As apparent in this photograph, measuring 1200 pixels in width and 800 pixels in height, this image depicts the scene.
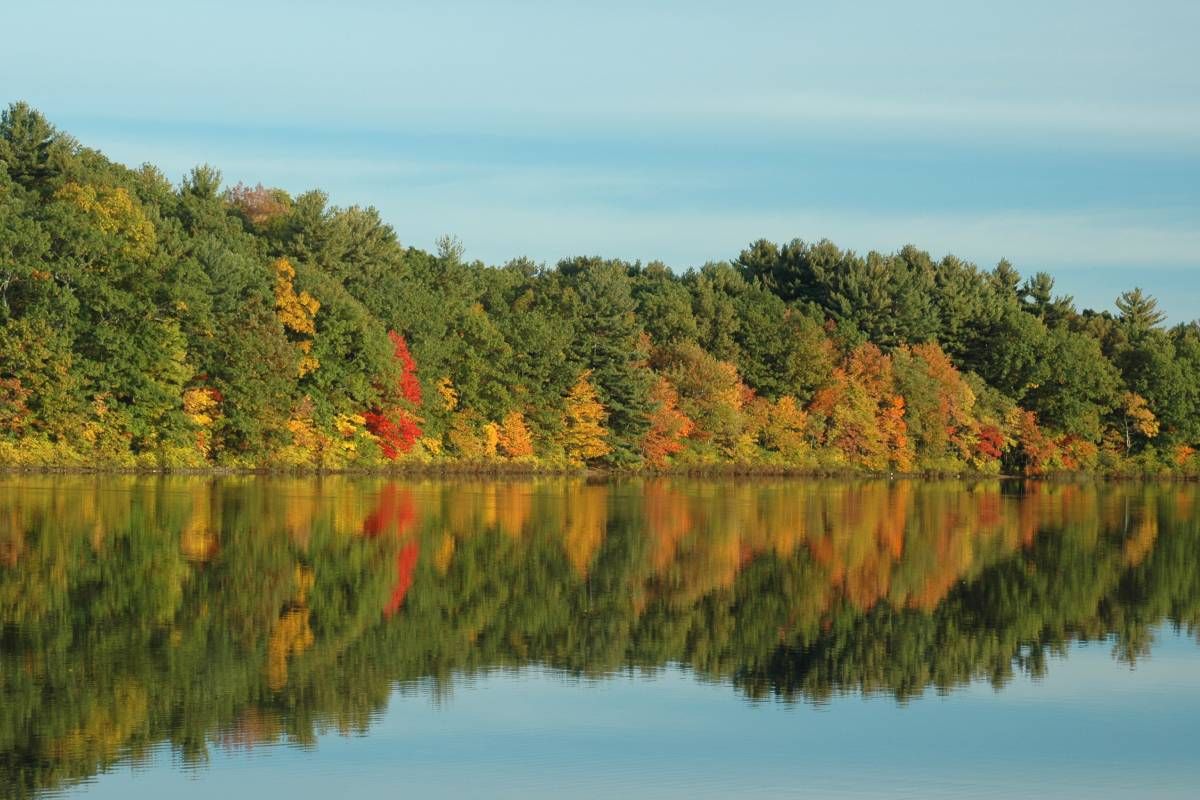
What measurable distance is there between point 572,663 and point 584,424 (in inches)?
2535

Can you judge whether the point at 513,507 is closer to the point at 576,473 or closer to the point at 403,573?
the point at 403,573

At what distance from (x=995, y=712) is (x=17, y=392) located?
4795 cm

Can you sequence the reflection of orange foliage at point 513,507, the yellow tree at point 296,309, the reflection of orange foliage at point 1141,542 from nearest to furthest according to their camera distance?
1. the reflection of orange foliage at point 1141,542
2. the reflection of orange foliage at point 513,507
3. the yellow tree at point 296,309

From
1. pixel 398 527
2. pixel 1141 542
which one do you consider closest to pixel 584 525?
pixel 398 527

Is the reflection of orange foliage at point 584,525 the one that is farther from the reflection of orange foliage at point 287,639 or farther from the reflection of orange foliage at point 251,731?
the reflection of orange foliage at point 251,731

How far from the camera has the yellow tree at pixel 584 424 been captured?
83062 millimetres

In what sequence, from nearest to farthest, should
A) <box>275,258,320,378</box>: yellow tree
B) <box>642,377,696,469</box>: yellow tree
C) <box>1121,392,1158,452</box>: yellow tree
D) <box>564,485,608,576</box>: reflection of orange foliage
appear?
<box>564,485,608,576</box>: reflection of orange foliage < <box>275,258,320,378</box>: yellow tree < <box>642,377,696,469</box>: yellow tree < <box>1121,392,1158,452</box>: yellow tree

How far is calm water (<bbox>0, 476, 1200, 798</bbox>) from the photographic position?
13.6 m

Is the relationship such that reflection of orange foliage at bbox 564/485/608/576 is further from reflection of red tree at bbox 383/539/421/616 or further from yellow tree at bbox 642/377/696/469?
yellow tree at bbox 642/377/696/469

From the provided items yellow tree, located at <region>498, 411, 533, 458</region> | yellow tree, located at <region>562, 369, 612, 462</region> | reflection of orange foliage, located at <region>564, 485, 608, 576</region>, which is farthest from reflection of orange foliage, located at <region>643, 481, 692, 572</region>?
yellow tree, located at <region>562, 369, 612, 462</region>

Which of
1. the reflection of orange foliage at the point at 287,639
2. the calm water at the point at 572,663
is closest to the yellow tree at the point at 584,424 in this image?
the calm water at the point at 572,663

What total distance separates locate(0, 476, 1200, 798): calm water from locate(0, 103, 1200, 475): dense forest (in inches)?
999

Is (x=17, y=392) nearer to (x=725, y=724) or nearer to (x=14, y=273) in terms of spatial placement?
(x=14, y=273)

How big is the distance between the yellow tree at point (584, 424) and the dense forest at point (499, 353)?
0.49ft
